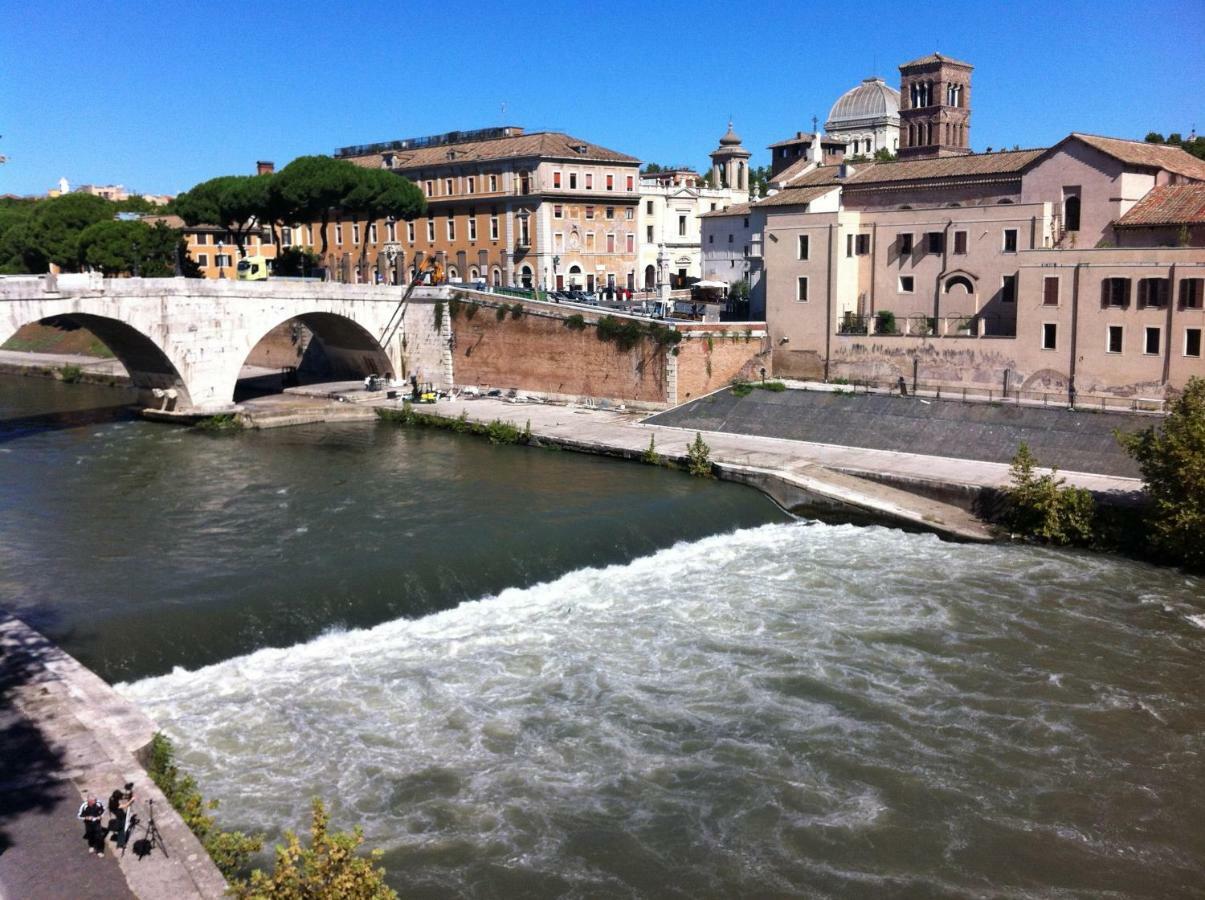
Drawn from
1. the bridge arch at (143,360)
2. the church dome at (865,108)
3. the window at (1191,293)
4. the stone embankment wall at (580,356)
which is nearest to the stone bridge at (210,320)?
the bridge arch at (143,360)

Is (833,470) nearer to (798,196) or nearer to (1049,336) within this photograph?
(1049,336)

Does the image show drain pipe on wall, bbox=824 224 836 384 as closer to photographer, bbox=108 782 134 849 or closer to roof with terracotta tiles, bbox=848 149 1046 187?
roof with terracotta tiles, bbox=848 149 1046 187

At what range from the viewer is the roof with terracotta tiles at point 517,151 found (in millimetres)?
56312

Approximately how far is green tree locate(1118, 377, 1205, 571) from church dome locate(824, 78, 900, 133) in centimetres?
7291

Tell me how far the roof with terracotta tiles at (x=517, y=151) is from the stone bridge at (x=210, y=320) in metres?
15.6

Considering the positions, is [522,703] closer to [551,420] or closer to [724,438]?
[724,438]

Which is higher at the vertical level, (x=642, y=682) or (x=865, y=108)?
(x=865, y=108)

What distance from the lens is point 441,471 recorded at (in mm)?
30422

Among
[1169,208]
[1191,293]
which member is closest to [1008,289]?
[1169,208]

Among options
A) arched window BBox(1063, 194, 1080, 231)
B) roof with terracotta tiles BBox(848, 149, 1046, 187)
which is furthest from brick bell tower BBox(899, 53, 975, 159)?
arched window BBox(1063, 194, 1080, 231)

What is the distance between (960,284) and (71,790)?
31081 mm

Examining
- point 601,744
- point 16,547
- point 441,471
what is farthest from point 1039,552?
point 16,547

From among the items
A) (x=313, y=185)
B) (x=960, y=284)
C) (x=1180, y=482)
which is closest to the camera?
(x=1180, y=482)

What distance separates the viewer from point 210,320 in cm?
3788
